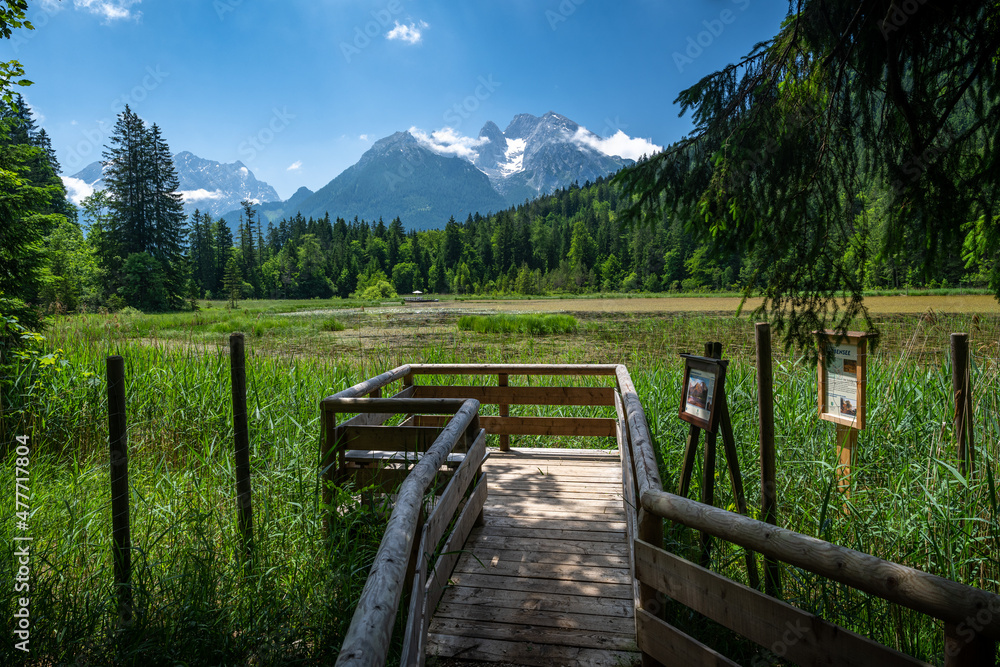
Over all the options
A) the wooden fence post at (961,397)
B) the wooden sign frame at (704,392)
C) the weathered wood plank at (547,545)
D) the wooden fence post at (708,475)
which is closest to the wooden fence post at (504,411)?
the weathered wood plank at (547,545)

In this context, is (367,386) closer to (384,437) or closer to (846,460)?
(384,437)

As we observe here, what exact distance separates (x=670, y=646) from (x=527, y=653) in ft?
2.11

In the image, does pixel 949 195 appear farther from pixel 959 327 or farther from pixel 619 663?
pixel 959 327

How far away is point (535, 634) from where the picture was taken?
7.57 ft

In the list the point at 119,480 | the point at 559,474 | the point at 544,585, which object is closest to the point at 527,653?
the point at 544,585

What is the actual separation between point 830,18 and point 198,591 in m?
4.32

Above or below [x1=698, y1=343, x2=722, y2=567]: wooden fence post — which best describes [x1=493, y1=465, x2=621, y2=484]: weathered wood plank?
below

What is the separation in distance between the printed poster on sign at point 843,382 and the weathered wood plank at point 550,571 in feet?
5.62

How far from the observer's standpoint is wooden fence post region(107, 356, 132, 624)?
2367 mm

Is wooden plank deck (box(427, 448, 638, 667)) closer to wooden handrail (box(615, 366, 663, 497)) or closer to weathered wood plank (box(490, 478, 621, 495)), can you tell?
weathered wood plank (box(490, 478, 621, 495))

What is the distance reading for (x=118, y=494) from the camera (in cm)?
245

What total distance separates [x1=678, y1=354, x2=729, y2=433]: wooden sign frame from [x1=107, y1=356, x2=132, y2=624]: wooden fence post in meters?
2.84

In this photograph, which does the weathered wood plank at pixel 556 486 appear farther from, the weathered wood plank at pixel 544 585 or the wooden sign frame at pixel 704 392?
the wooden sign frame at pixel 704 392

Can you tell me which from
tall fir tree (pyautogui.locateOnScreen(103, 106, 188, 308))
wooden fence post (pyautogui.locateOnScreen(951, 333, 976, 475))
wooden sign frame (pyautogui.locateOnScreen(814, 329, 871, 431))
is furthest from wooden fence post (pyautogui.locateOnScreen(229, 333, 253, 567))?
tall fir tree (pyautogui.locateOnScreen(103, 106, 188, 308))
